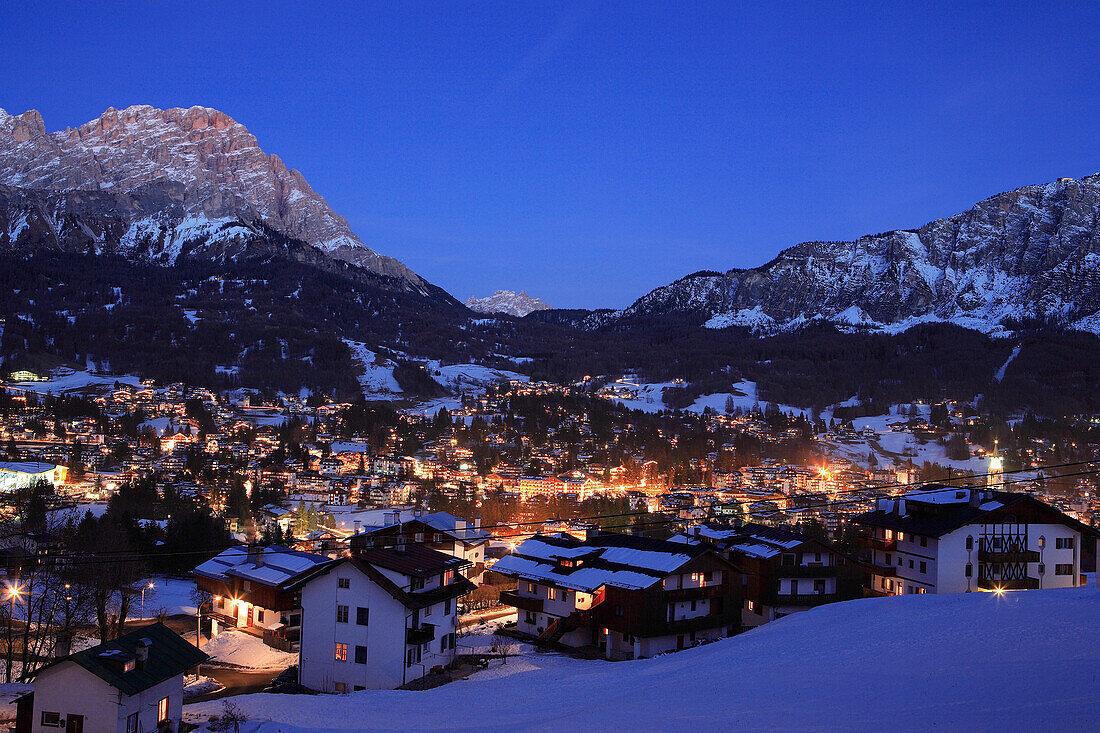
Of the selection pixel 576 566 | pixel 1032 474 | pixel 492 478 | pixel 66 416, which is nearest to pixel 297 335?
pixel 66 416

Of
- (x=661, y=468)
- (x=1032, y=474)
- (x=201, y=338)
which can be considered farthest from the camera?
(x=201, y=338)

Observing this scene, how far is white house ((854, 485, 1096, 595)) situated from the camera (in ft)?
92.5

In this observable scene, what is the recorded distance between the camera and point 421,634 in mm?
21766

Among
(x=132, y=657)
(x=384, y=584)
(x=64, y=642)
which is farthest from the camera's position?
(x=384, y=584)

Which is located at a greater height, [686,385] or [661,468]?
[686,385]

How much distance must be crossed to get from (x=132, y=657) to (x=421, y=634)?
8563mm

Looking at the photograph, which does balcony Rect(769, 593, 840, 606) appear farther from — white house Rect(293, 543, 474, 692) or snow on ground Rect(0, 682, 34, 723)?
snow on ground Rect(0, 682, 34, 723)

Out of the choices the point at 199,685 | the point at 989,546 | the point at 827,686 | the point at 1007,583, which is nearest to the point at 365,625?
the point at 199,685

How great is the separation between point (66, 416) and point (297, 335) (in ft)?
265

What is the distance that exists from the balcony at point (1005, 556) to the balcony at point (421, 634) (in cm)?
2056

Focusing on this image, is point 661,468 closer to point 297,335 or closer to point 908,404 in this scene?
point 908,404

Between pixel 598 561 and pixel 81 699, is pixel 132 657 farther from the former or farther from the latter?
pixel 598 561

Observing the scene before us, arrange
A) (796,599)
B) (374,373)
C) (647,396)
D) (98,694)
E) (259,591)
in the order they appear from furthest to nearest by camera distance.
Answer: (647,396), (374,373), (796,599), (259,591), (98,694)

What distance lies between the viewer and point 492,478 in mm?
85500
